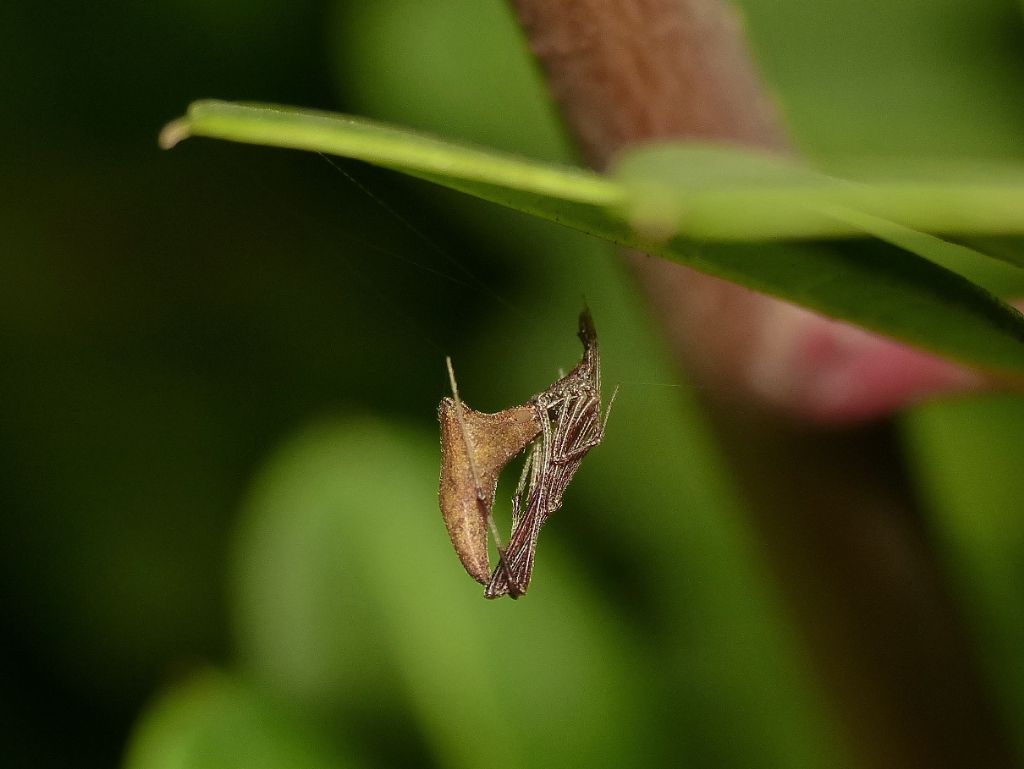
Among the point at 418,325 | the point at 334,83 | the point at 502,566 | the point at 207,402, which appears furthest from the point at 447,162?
the point at 207,402

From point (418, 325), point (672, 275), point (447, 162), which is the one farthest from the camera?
point (418, 325)

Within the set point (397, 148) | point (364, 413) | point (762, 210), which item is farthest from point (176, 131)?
point (364, 413)

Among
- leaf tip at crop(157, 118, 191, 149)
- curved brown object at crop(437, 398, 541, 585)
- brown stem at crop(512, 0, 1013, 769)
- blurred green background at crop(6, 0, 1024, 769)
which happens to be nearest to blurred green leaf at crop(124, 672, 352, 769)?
blurred green background at crop(6, 0, 1024, 769)

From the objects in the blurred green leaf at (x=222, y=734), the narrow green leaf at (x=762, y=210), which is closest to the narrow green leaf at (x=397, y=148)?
the narrow green leaf at (x=762, y=210)

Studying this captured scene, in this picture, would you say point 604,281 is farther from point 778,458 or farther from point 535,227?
point 778,458

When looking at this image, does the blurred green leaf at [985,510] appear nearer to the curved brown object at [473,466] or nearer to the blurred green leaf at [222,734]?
the curved brown object at [473,466]

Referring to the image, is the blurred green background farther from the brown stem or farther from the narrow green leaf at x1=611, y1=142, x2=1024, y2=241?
the narrow green leaf at x1=611, y1=142, x2=1024, y2=241
